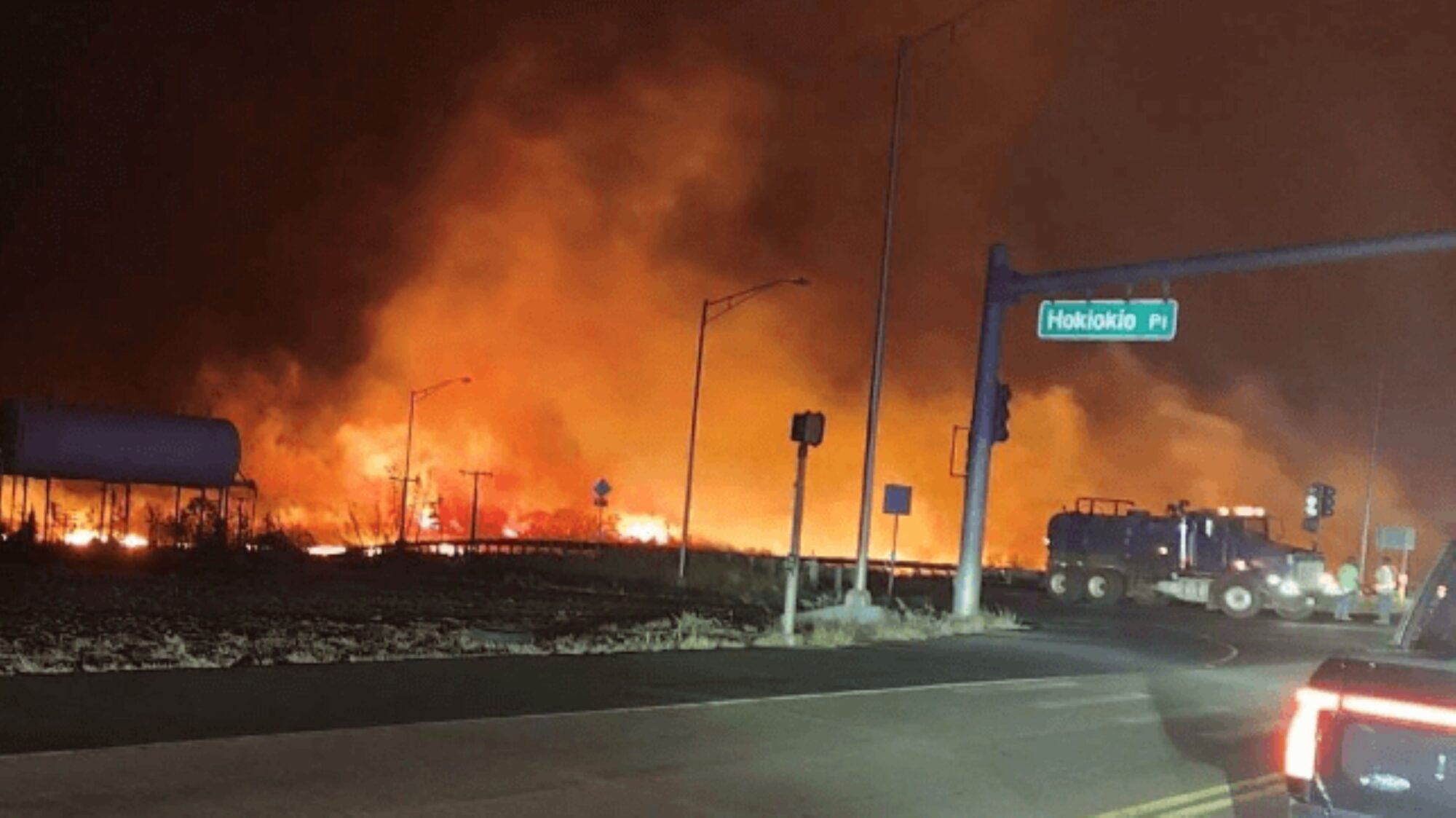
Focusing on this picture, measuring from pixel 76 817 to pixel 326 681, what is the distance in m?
5.62

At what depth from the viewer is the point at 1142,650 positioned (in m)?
24.0

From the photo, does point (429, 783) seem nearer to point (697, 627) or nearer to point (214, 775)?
point (214, 775)

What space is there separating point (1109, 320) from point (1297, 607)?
55.0 feet

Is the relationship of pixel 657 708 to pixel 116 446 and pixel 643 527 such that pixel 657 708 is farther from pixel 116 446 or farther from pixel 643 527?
pixel 643 527

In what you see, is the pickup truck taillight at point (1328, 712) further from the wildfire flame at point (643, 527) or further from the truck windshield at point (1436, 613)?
the wildfire flame at point (643, 527)

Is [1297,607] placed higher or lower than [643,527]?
higher

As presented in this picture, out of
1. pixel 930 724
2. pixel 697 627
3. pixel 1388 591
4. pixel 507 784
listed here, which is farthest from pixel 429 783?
pixel 1388 591

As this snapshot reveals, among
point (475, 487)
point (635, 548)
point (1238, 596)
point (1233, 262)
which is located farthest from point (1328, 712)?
point (475, 487)

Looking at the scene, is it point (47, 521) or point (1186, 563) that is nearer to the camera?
point (1186, 563)

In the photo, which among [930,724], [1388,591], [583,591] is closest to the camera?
[930,724]

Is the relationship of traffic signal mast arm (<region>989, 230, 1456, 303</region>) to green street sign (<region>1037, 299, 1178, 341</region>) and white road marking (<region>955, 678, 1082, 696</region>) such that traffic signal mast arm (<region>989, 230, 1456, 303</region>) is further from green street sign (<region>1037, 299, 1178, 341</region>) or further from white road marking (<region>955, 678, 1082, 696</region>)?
white road marking (<region>955, 678, 1082, 696</region>)

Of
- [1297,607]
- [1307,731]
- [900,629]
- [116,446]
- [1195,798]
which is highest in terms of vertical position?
[1307,731]

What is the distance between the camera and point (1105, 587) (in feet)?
135

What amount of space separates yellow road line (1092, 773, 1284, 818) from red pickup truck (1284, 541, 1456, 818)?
410cm
